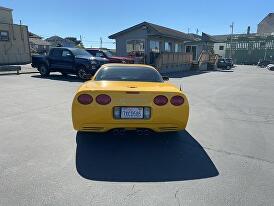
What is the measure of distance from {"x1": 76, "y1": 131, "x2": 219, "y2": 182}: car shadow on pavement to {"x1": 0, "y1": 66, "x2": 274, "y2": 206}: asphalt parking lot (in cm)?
1

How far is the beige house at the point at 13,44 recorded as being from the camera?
87.3ft

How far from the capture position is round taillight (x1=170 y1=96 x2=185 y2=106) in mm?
4172

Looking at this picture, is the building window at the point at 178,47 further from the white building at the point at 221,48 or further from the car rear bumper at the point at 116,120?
the white building at the point at 221,48

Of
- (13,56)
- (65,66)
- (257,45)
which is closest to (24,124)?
(65,66)

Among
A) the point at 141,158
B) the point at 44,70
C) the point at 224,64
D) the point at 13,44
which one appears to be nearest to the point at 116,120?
the point at 141,158

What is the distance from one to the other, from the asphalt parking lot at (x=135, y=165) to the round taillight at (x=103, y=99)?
0.83 metres

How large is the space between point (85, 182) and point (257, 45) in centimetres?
5372

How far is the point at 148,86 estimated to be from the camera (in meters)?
4.45

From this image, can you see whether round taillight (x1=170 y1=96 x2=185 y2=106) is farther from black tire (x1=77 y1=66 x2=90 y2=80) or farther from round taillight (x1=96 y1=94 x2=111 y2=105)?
black tire (x1=77 y1=66 x2=90 y2=80)

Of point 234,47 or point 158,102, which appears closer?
point 158,102

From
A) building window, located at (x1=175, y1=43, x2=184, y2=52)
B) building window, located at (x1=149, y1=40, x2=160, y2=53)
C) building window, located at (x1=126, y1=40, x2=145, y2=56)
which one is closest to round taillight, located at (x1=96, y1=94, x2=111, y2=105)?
building window, located at (x1=149, y1=40, x2=160, y2=53)

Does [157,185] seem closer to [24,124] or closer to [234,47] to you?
[24,124]

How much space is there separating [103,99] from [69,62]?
11313 mm

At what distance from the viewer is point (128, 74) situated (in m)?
5.21
